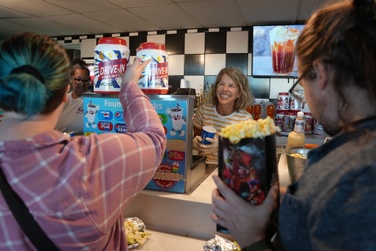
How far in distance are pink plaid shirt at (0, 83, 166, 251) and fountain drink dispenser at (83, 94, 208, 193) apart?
0.37 metres

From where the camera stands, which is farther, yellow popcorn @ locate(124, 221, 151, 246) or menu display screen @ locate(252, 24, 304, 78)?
menu display screen @ locate(252, 24, 304, 78)

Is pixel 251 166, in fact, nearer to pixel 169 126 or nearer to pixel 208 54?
pixel 169 126

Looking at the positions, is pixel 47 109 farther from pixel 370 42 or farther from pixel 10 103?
pixel 370 42

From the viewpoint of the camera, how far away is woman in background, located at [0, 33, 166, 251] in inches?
22.8

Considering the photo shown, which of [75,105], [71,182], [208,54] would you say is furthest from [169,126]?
[208,54]

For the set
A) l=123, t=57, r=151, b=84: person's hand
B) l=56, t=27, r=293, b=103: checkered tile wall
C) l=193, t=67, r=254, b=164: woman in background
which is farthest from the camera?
l=56, t=27, r=293, b=103: checkered tile wall

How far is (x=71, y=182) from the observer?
0.59 m

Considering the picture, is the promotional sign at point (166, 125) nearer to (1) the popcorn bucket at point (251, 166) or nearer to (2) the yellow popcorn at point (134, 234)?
(2) the yellow popcorn at point (134, 234)

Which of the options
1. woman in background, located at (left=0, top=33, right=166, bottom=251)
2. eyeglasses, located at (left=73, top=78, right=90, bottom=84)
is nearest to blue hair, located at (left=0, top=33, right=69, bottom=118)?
woman in background, located at (left=0, top=33, right=166, bottom=251)

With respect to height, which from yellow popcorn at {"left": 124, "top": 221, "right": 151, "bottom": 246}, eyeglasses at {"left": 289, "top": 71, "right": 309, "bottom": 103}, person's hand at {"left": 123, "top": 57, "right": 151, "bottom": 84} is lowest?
yellow popcorn at {"left": 124, "top": 221, "right": 151, "bottom": 246}

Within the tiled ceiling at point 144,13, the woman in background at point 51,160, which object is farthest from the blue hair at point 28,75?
the tiled ceiling at point 144,13

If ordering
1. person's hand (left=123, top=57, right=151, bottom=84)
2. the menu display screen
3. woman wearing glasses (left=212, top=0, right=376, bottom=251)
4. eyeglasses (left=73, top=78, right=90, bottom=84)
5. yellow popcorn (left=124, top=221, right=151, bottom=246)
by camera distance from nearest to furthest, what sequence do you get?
woman wearing glasses (left=212, top=0, right=376, bottom=251) < person's hand (left=123, top=57, right=151, bottom=84) < yellow popcorn (left=124, top=221, right=151, bottom=246) < eyeglasses (left=73, top=78, right=90, bottom=84) < the menu display screen

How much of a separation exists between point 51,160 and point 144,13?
98.5 inches

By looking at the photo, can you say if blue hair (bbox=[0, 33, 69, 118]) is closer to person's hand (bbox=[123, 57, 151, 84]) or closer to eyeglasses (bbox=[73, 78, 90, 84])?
person's hand (bbox=[123, 57, 151, 84])
